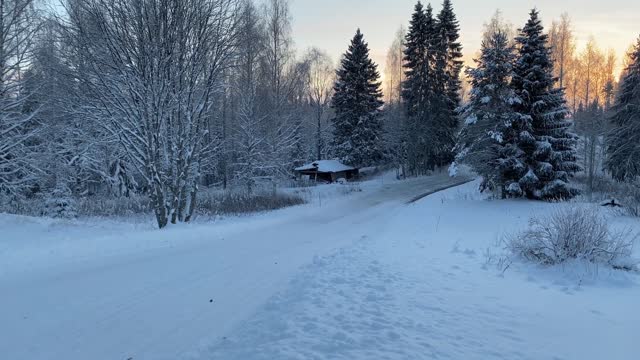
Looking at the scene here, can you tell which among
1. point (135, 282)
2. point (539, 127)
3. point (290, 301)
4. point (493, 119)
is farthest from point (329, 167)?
point (290, 301)

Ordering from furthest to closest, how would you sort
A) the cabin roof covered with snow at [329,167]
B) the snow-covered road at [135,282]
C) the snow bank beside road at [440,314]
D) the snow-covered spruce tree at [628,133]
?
the cabin roof covered with snow at [329,167] → the snow-covered spruce tree at [628,133] → the snow-covered road at [135,282] → the snow bank beside road at [440,314]

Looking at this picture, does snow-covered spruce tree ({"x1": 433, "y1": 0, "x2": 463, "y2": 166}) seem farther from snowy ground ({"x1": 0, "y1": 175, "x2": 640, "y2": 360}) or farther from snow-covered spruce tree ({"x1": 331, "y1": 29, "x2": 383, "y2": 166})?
snowy ground ({"x1": 0, "y1": 175, "x2": 640, "y2": 360})

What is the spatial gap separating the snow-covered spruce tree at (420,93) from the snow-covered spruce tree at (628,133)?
566 inches

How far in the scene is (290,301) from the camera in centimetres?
550

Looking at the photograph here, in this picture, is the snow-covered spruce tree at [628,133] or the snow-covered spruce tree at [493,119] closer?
the snow-covered spruce tree at [493,119]

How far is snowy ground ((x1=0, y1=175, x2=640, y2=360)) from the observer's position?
13.2 ft

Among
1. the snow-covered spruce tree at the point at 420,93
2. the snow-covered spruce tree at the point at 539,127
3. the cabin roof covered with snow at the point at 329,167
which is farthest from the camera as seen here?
the cabin roof covered with snow at the point at 329,167

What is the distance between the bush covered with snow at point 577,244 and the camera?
666cm

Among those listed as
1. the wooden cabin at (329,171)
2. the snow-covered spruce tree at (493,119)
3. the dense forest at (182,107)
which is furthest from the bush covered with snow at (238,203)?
the wooden cabin at (329,171)

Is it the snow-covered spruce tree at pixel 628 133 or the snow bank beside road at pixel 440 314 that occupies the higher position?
the snow-covered spruce tree at pixel 628 133

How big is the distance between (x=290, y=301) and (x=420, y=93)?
36.5 meters

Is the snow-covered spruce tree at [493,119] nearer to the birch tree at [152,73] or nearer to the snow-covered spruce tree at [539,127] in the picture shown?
the snow-covered spruce tree at [539,127]

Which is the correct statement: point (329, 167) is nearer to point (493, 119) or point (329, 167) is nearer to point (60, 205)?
point (493, 119)

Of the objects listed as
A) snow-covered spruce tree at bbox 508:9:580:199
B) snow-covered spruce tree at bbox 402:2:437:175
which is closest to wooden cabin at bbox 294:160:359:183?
snow-covered spruce tree at bbox 402:2:437:175
